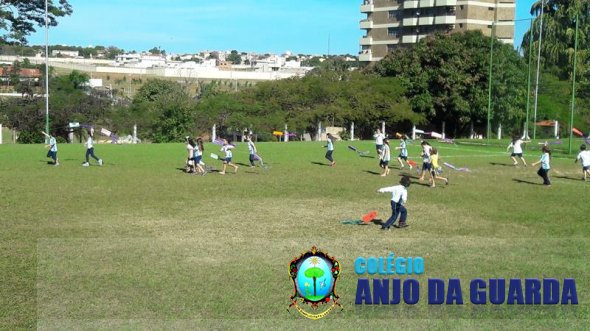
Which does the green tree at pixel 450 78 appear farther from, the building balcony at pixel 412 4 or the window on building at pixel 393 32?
the window on building at pixel 393 32

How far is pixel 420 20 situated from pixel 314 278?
262ft

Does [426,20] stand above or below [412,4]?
below

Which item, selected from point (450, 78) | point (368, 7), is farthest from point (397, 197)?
point (368, 7)

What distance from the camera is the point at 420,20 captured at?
84312 millimetres

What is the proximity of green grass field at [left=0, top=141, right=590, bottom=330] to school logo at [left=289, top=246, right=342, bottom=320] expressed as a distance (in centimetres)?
19

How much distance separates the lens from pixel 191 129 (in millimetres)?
51031

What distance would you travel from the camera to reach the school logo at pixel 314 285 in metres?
8.53

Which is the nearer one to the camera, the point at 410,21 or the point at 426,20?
the point at 426,20

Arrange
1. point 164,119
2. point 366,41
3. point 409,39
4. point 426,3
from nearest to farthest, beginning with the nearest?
point 164,119 < point 426,3 < point 409,39 < point 366,41

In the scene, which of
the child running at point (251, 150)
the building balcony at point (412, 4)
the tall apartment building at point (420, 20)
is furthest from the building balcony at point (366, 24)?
the child running at point (251, 150)

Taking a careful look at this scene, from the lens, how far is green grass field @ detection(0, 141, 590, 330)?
28.5 feet

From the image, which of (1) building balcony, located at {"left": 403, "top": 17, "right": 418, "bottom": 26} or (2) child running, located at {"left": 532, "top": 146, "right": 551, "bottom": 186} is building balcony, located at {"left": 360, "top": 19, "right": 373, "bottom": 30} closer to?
(1) building balcony, located at {"left": 403, "top": 17, "right": 418, "bottom": 26}

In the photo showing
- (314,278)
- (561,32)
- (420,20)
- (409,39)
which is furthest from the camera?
(409,39)

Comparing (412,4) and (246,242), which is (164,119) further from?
(412,4)
